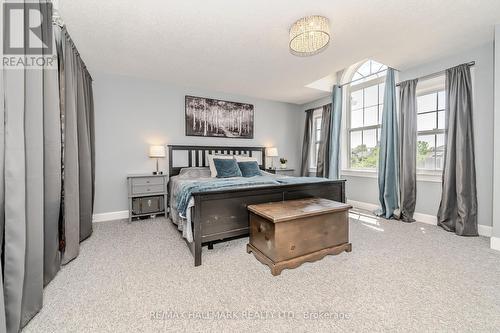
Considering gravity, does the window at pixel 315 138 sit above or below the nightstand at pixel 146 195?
above

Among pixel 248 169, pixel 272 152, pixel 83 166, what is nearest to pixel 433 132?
pixel 272 152

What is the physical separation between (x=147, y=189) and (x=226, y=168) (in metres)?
1.33

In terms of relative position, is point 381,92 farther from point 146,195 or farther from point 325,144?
point 146,195

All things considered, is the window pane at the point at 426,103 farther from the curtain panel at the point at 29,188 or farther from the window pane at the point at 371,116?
the curtain panel at the point at 29,188

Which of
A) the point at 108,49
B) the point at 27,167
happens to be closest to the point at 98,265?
the point at 27,167

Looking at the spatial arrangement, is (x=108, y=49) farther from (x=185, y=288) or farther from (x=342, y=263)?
(x=342, y=263)

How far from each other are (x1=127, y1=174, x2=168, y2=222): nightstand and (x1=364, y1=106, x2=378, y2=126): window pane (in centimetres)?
396

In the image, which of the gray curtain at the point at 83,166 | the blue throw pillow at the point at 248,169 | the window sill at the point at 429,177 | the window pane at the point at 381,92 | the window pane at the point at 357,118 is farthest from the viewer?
the window pane at the point at 357,118

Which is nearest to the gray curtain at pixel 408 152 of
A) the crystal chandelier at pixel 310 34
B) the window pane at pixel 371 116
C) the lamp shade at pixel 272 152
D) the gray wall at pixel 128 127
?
the window pane at pixel 371 116

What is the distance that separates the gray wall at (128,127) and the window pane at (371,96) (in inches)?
120

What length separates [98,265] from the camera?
2.01 meters

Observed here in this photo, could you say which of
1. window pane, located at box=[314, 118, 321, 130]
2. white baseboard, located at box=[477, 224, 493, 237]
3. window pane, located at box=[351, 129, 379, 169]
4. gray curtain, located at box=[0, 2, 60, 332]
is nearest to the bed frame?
gray curtain, located at box=[0, 2, 60, 332]

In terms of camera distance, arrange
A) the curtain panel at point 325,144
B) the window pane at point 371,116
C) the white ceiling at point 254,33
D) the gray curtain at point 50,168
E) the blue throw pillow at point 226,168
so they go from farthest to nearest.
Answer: the curtain panel at point 325,144
the window pane at point 371,116
the blue throw pillow at point 226,168
the white ceiling at point 254,33
the gray curtain at point 50,168

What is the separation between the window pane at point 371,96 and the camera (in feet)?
13.2
